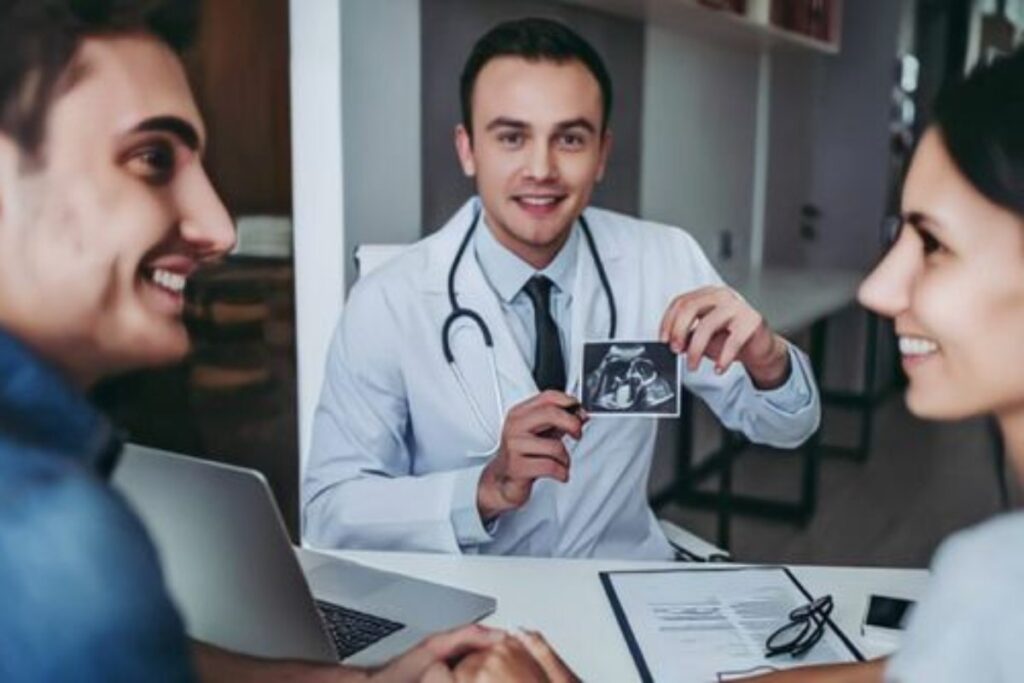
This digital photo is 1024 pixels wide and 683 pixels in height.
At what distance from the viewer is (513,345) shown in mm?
1177

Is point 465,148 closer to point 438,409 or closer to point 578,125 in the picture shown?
point 578,125

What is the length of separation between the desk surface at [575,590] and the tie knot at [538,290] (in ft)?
0.94

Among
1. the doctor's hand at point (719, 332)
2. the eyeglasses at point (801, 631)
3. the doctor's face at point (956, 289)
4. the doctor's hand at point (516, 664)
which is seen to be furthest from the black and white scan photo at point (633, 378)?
the doctor's face at point (956, 289)

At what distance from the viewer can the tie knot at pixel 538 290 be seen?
1192 millimetres

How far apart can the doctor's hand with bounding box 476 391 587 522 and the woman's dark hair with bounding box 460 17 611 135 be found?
31 cm

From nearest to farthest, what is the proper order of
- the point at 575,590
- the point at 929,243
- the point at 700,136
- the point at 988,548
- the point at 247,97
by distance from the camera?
1. the point at 988,548
2. the point at 929,243
3. the point at 247,97
4. the point at 575,590
5. the point at 700,136

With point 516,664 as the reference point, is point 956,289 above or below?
above

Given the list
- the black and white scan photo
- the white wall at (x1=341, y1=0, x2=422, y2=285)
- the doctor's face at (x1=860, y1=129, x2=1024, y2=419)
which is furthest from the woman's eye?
the white wall at (x1=341, y1=0, x2=422, y2=285)

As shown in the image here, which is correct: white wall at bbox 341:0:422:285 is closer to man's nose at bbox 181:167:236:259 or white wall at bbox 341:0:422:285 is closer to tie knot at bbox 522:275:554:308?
tie knot at bbox 522:275:554:308

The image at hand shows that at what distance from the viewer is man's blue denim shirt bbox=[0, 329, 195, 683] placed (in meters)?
0.33

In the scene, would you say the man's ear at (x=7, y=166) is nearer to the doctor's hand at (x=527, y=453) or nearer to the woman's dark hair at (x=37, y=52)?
the woman's dark hair at (x=37, y=52)

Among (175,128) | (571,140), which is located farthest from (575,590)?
(175,128)

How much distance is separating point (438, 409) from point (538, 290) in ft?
0.58

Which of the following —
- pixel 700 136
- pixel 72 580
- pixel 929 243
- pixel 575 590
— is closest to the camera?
pixel 72 580
